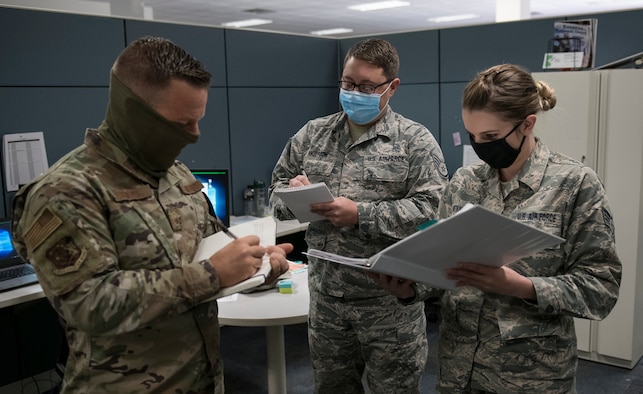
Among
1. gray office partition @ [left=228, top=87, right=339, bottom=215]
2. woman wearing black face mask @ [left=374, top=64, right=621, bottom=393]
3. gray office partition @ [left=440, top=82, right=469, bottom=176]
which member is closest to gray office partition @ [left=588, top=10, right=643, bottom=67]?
gray office partition @ [left=440, top=82, right=469, bottom=176]

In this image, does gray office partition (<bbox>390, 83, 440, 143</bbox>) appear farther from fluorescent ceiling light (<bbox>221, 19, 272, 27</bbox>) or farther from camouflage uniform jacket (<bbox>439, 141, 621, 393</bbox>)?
fluorescent ceiling light (<bbox>221, 19, 272, 27</bbox>)

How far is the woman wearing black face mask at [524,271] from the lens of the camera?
1.33 meters

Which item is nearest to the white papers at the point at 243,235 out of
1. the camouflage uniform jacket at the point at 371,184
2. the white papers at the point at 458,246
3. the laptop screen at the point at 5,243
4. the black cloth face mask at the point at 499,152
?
the white papers at the point at 458,246

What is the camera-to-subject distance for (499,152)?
57.1 inches

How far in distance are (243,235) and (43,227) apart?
1.60 feet

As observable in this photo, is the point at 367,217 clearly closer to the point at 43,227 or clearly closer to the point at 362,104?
the point at 362,104

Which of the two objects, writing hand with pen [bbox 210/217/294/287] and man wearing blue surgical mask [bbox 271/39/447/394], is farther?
man wearing blue surgical mask [bbox 271/39/447/394]

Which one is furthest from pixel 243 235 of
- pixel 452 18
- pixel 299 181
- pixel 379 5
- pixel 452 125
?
pixel 452 18

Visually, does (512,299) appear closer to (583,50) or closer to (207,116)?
(583,50)

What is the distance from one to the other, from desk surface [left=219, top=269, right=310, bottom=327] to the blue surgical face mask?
741mm

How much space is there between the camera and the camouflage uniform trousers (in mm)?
1978

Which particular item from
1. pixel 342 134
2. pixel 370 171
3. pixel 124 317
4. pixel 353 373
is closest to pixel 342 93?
pixel 342 134

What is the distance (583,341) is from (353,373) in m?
1.88

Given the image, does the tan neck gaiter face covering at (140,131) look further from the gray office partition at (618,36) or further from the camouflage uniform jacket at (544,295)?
the gray office partition at (618,36)
